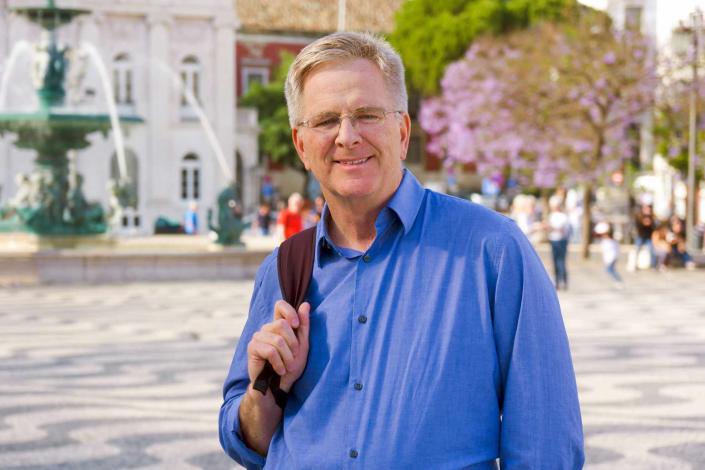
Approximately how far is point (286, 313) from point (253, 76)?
198 ft

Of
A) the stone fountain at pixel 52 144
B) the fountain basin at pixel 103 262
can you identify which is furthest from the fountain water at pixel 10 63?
the fountain basin at pixel 103 262

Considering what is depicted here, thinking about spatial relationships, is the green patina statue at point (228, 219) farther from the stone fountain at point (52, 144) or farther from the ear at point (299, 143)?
the ear at point (299, 143)

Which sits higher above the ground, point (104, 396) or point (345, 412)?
point (345, 412)

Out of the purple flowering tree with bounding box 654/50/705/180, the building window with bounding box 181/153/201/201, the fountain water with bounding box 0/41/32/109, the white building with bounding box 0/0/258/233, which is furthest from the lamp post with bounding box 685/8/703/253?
the building window with bounding box 181/153/201/201

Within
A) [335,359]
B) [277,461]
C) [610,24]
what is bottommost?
[277,461]

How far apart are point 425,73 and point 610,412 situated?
157ft

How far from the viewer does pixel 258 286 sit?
10.9 feet

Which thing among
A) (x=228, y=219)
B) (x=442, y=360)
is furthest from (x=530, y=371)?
(x=228, y=219)

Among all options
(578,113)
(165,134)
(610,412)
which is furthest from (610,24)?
(610,412)

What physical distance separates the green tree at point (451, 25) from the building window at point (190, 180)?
37.0 ft

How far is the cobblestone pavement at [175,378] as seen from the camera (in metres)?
7.27

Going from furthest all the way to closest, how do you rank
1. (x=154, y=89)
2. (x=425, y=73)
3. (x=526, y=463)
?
(x=425, y=73), (x=154, y=89), (x=526, y=463)

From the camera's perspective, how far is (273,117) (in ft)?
192

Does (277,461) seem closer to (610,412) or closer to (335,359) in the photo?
(335,359)
